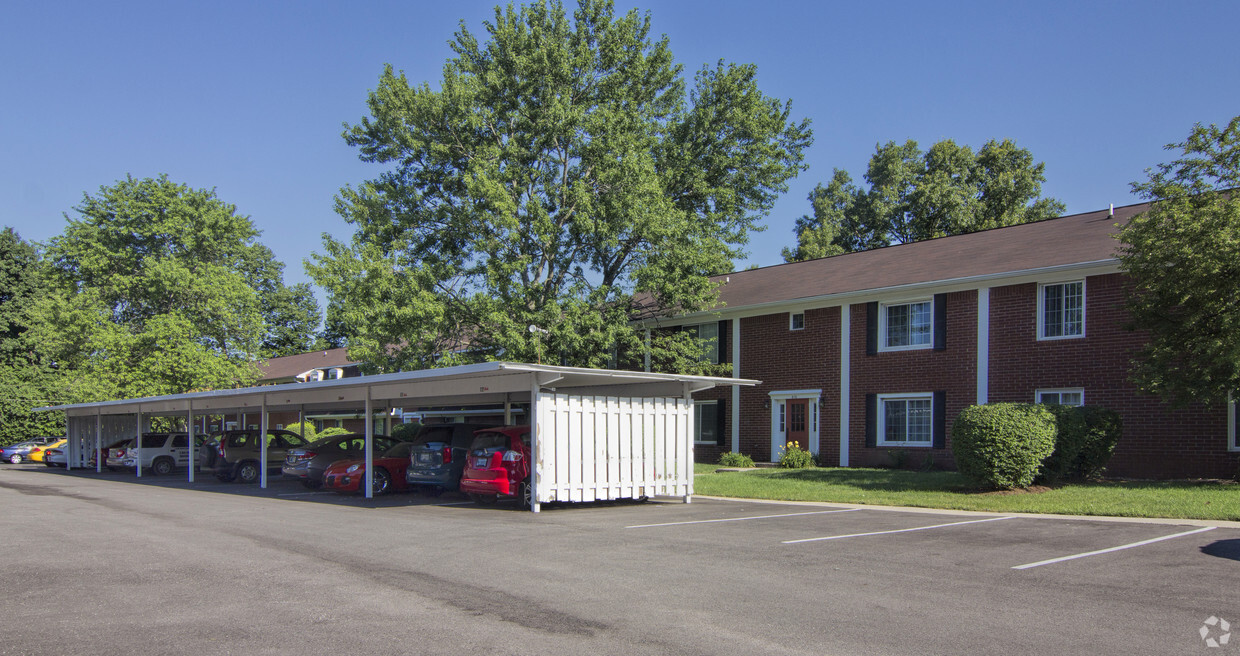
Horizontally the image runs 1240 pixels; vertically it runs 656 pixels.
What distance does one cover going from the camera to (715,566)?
936cm

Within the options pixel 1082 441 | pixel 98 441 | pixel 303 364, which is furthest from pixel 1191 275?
pixel 303 364

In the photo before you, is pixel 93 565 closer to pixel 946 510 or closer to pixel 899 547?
pixel 899 547

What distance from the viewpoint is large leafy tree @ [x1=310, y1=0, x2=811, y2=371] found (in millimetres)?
26281

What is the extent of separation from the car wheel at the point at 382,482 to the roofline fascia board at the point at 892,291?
37.7ft

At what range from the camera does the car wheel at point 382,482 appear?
19.8m

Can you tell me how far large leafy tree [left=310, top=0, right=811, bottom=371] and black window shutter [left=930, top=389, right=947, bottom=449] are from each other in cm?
759

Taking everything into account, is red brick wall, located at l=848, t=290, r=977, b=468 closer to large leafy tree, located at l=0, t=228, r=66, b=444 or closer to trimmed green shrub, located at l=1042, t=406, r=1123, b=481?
trimmed green shrub, located at l=1042, t=406, r=1123, b=481

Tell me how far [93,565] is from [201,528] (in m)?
3.65

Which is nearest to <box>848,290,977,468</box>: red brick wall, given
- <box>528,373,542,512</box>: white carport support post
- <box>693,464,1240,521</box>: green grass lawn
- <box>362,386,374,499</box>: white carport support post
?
<box>693,464,1240,521</box>: green grass lawn

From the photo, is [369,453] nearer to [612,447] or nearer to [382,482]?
[382,482]

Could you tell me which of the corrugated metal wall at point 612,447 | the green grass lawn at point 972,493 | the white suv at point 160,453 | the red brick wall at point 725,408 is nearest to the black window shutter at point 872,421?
the green grass lawn at point 972,493

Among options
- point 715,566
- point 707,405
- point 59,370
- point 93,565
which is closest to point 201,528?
point 93,565

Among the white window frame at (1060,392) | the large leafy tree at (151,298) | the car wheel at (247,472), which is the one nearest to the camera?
the white window frame at (1060,392)

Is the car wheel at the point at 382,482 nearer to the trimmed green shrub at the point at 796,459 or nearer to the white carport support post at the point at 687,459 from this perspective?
the white carport support post at the point at 687,459
